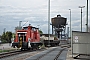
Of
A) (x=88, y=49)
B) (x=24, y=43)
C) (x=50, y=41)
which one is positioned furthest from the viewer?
(x=50, y=41)

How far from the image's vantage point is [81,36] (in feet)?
79.2

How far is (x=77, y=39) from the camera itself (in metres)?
24.1

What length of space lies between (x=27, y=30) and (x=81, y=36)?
622 inches

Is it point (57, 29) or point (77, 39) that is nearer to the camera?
point (77, 39)

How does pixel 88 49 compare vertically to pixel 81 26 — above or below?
below

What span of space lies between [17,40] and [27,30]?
2429 millimetres

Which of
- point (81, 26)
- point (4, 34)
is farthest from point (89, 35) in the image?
point (4, 34)

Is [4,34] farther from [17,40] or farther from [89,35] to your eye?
[89,35]

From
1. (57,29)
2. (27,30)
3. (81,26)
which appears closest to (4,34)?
(57,29)

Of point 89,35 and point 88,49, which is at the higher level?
point 89,35

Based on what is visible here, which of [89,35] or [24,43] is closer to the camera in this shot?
[89,35]

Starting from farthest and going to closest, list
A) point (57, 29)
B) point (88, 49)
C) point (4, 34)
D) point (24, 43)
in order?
point (4, 34)
point (57, 29)
point (24, 43)
point (88, 49)

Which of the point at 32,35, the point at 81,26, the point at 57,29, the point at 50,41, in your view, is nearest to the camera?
the point at 32,35

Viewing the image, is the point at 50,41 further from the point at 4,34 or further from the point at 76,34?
the point at 4,34
